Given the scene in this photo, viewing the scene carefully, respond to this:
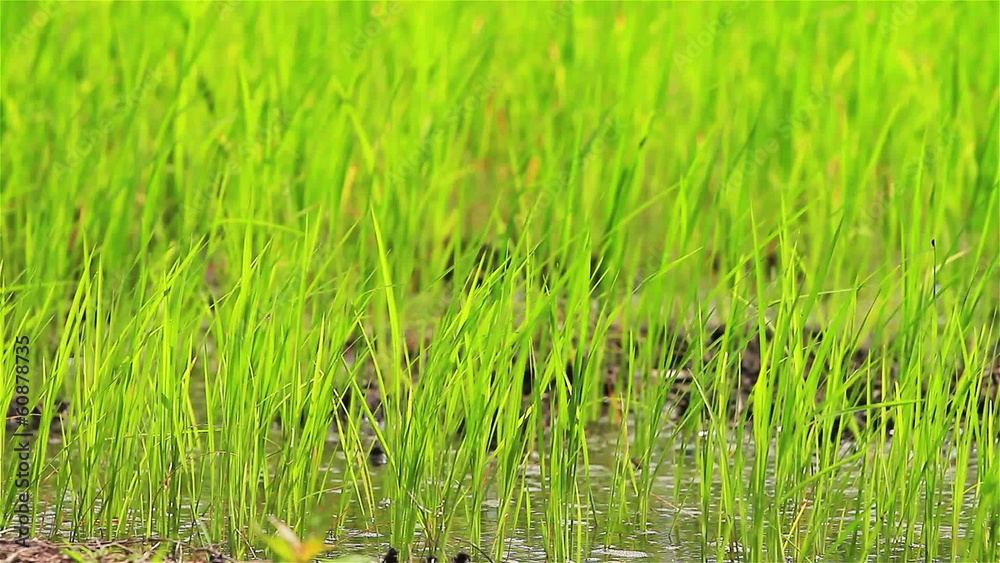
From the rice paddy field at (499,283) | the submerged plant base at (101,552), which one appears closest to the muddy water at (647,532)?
the rice paddy field at (499,283)

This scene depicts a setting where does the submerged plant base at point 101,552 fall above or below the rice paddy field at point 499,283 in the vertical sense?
below

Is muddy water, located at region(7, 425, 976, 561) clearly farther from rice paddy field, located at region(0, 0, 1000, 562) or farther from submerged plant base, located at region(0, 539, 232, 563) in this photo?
submerged plant base, located at region(0, 539, 232, 563)

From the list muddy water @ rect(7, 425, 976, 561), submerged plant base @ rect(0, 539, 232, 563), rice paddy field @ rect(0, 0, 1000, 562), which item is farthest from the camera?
muddy water @ rect(7, 425, 976, 561)

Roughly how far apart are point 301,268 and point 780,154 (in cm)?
265

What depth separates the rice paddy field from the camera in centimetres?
313

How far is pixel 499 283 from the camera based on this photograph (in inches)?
126

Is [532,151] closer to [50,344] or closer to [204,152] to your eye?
[204,152]

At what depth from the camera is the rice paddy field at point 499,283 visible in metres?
3.13

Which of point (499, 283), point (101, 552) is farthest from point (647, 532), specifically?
point (101, 552)

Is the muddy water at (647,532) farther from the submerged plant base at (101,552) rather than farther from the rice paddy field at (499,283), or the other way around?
the submerged plant base at (101,552)

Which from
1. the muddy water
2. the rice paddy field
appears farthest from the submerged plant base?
the muddy water

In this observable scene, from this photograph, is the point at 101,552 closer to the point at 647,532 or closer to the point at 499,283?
the point at 499,283

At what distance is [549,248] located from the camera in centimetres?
507

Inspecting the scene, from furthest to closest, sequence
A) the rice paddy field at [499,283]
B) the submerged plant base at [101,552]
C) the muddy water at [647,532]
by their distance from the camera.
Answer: the muddy water at [647,532] → the rice paddy field at [499,283] → the submerged plant base at [101,552]
